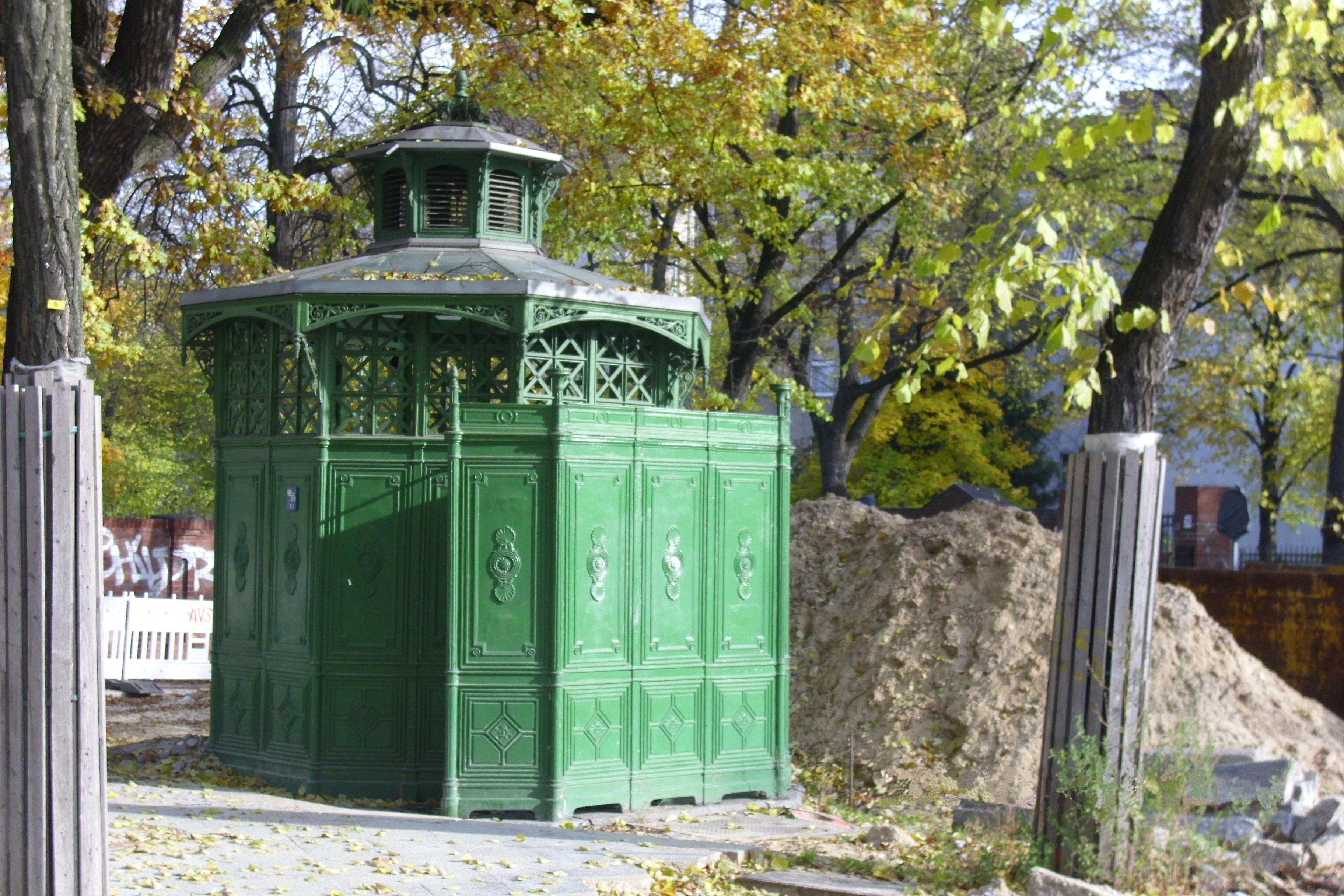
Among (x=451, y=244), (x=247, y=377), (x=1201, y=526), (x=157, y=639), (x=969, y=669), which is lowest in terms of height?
(x=157, y=639)

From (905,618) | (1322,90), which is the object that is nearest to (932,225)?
(1322,90)

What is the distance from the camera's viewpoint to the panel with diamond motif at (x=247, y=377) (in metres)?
10.3

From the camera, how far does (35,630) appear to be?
535 cm

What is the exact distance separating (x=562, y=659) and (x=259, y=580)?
2.61m

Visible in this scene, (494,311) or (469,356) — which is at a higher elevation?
(494,311)

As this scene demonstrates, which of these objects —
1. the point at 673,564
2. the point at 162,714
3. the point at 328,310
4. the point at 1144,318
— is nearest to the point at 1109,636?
the point at 1144,318

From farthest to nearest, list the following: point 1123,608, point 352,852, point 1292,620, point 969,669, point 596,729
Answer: point 1292,620 → point 969,669 → point 596,729 → point 352,852 → point 1123,608

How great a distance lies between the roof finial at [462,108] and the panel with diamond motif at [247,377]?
2.41 metres

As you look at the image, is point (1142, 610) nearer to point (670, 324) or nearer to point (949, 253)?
point (949, 253)

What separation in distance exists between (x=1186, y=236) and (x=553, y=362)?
446 cm

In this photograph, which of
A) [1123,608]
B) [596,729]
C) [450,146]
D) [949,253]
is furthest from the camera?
[450,146]

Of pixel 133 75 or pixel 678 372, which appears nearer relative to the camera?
pixel 678 372

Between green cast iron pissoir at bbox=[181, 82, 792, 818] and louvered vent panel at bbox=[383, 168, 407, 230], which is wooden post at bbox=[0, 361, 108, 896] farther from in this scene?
louvered vent panel at bbox=[383, 168, 407, 230]

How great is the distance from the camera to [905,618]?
44.7 feet
